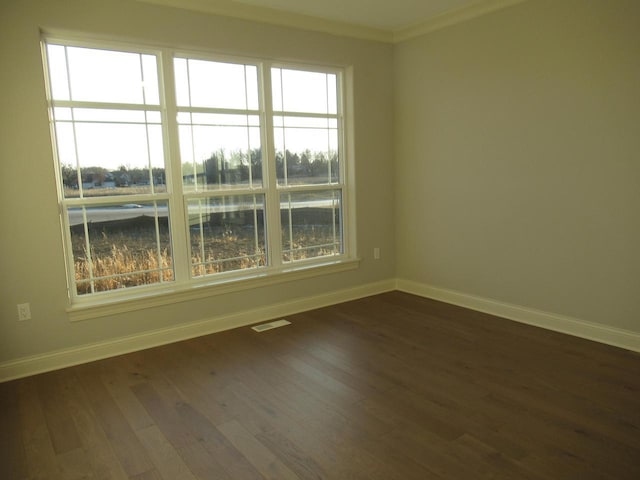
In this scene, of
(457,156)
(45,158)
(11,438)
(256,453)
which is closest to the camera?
(256,453)

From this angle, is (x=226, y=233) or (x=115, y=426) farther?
(x=226, y=233)

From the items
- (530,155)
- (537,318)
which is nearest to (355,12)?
(530,155)

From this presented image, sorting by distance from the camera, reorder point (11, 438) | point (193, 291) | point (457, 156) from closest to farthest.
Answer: point (11, 438), point (193, 291), point (457, 156)

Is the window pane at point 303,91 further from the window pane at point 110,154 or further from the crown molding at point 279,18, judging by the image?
the window pane at point 110,154

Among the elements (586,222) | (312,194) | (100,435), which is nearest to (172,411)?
(100,435)

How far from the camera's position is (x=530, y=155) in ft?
11.9

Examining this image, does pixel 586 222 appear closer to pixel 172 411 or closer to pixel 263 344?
pixel 263 344

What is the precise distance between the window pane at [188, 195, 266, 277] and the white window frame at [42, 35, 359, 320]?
6 cm

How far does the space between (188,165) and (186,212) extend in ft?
1.26

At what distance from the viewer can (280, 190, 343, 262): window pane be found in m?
4.28

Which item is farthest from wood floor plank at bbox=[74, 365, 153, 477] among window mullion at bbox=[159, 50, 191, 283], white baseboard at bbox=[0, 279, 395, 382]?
window mullion at bbox=[159, 50, 191, 283]

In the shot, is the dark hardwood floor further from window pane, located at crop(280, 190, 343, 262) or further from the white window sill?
window pane, located at crop(280, 190, 343, 262)

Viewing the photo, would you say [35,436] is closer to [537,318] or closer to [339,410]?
[339,410]

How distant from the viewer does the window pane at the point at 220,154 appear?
3678mm
